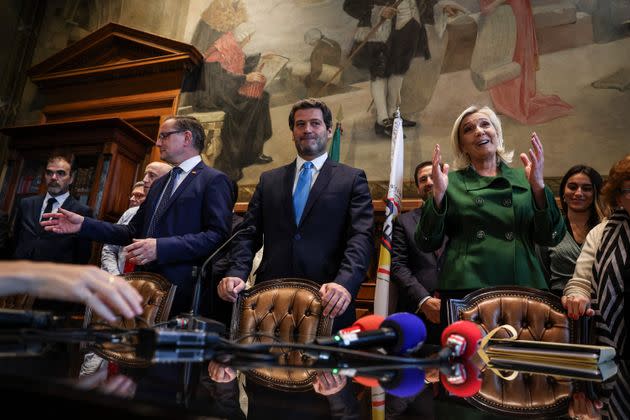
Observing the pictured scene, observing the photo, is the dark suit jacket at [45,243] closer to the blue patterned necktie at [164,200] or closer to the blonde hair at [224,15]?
the blue patterned necktie at [164,200]

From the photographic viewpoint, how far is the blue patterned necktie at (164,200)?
3229 millimetres

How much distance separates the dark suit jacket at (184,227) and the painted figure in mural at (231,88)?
10.8 ft

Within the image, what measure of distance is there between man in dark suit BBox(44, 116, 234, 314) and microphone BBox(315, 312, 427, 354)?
6.15 ft

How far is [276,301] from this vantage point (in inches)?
90.4

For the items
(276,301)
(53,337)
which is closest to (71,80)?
(276,301)

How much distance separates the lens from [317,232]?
111 inches

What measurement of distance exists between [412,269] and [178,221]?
64.3 inches

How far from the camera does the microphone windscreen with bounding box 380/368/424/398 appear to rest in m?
0.84

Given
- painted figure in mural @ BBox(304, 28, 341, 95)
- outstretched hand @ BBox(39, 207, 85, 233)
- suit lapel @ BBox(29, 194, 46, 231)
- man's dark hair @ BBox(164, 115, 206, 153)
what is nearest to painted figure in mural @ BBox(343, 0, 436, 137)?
painted figure in mural @ BBox(304, 28, 341, 95)

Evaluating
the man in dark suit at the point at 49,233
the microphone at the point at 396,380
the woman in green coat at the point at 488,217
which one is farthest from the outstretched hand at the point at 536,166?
the man in dark suit at the point at 49,233

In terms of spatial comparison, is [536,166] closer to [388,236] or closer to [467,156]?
[467,156]

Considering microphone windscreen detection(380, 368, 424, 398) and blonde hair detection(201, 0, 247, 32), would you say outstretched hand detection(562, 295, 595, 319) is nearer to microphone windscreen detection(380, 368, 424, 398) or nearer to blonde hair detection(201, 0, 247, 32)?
microphone windscreen detection(380, 368, 424, 398)

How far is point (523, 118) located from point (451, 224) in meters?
3.25

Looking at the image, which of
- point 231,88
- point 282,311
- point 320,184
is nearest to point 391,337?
point 282,311
